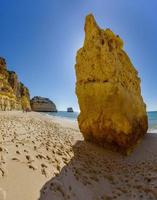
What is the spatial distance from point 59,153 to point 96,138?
2.62 m

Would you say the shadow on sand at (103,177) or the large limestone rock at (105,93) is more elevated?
the large limestone rock at (105,93)

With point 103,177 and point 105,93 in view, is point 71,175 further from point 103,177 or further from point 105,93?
point 105,93

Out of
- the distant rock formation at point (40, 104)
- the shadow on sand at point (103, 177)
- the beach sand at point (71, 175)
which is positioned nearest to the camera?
the beach sand at point (71, 175)

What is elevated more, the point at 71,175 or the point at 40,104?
the point at 40,104

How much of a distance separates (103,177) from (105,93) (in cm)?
328

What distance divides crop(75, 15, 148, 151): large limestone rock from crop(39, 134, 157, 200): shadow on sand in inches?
31.1

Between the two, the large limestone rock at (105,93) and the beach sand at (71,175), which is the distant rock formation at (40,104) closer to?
the large limestone rock at (105,93)

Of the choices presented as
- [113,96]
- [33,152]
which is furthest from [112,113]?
[33,152]

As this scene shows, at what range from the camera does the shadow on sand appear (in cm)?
368

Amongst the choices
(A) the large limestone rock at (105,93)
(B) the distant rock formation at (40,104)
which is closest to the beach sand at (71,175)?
(A) the large limestone rock at (105,93)

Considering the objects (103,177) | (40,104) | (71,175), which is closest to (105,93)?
(103,177)

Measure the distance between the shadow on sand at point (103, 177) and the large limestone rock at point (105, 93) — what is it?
0.79 m

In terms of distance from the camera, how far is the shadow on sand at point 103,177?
368 cm

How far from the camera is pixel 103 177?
196 inches
